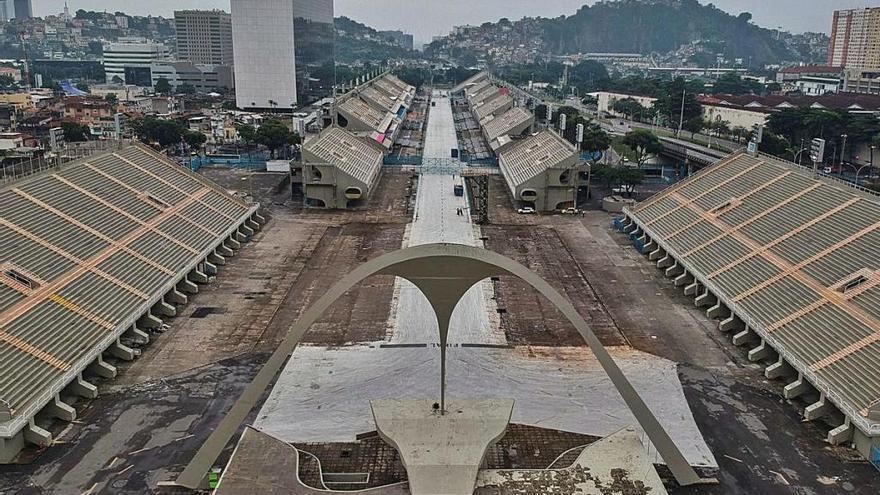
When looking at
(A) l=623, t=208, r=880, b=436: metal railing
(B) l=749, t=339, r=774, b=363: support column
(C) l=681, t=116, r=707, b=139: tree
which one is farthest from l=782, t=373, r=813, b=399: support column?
(C) l=681, t=116, r=707, b=139: tree

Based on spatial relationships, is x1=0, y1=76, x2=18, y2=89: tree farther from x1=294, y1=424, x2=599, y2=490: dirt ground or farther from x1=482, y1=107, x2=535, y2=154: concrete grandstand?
x1=294, y1=424, x2=599, y2=490: dirt ground

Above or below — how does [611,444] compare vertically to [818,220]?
below

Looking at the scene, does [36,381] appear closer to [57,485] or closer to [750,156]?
[57,485]

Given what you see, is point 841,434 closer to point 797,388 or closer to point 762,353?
point 797,388

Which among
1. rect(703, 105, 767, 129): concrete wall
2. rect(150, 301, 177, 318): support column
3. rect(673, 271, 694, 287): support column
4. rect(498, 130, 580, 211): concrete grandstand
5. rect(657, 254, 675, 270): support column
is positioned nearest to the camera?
rect(150, 301, 177, 318): support column

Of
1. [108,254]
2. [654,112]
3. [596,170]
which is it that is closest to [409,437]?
[108,254]
